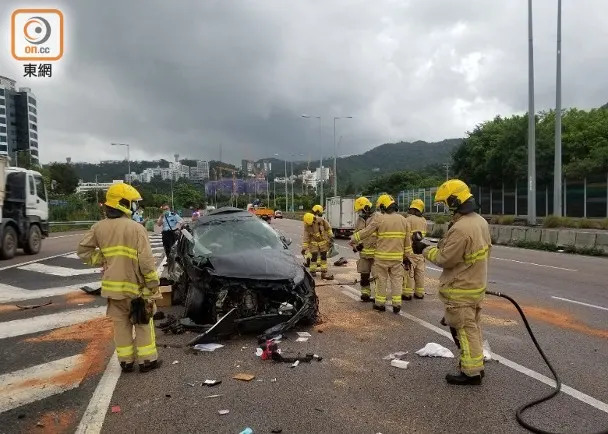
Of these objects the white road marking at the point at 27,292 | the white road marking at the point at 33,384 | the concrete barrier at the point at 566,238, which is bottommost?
the white road marking at the point at 33,384

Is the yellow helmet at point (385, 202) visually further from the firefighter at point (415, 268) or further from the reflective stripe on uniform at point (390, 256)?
the reflective stripe on uniform at point (390, 256)

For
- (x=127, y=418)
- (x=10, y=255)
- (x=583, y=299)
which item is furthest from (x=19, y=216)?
(x=583, y=299)

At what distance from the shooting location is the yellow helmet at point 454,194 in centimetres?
513

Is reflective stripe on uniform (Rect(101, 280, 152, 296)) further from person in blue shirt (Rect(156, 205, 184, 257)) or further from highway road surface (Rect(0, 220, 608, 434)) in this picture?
person in blue shirt (Rect(156, 205, 184, 257))

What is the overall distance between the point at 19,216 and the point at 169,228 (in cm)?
592

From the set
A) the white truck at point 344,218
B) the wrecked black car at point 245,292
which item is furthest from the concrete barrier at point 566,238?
the wrecked black car at point 245,292

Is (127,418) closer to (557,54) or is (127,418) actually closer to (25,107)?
(557,54)

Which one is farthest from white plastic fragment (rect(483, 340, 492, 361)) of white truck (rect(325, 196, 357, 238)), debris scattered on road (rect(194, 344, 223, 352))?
white truck (rect(325, 196, 357, 238))

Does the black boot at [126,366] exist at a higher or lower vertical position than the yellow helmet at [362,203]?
lower

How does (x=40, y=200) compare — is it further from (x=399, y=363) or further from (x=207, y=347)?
(x=399, y=363)

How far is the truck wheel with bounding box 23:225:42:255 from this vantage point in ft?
56.6

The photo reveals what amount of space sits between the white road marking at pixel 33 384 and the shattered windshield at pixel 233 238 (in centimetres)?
239

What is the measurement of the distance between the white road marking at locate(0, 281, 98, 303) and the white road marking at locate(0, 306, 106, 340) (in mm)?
1887

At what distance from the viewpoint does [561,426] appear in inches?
156
